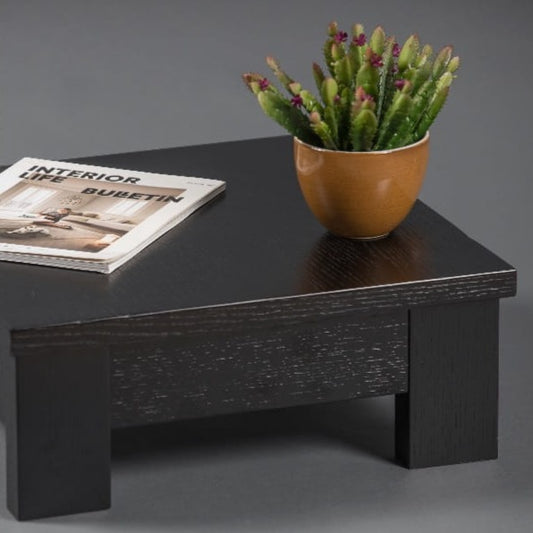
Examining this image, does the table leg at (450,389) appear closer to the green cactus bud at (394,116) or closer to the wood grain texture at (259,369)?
the wood grain texture at (259,369)

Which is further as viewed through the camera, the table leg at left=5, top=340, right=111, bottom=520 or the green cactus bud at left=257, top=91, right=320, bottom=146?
the green cactus bud at left=257, top=91, right=320, bottom=146

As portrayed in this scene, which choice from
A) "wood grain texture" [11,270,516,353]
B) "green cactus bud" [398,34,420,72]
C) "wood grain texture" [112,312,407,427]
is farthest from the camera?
"green cactus bud" [398,34,420,72]

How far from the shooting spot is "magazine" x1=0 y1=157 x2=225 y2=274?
239 centimetres

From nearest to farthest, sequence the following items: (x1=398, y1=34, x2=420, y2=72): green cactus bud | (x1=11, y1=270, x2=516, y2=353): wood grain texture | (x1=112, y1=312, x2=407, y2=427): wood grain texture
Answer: (x1=11, y1=270, x2=516, y2=353): wood grain texture
(x1=112, y1=312, x2=407, y2=427): wood grain texture
(x1=398, y1=34, x2=420, y2=72): green cactus bud

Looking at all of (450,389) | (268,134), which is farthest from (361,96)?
(268,134)

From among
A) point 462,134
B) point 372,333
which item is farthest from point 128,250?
point 462,134

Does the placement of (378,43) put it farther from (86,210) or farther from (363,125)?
(86,210)

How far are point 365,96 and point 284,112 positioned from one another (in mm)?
111

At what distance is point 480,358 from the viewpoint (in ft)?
7.93

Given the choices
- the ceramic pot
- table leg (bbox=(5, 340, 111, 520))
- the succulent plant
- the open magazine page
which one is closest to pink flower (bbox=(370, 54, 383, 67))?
the succulent plant

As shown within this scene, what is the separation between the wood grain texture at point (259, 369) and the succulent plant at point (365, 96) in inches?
8.8

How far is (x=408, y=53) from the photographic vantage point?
243 centimetres

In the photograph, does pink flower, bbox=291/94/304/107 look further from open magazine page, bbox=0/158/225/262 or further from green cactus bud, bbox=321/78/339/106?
open magazine page, bbox=0/158/225/262

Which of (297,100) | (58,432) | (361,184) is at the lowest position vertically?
(58,432)
